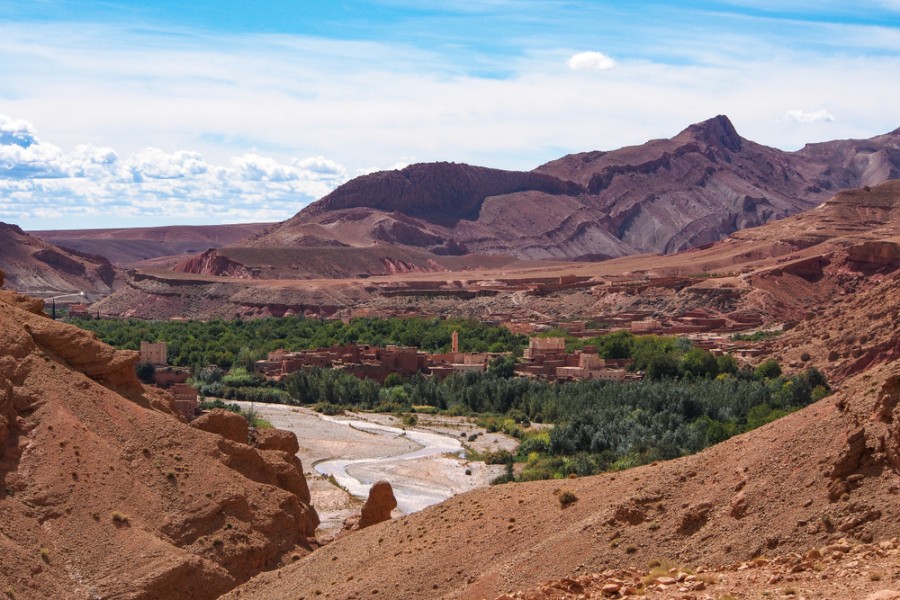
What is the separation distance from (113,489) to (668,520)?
351 inches

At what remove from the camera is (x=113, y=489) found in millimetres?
21531

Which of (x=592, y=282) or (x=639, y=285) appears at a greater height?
(x=639, y=285)

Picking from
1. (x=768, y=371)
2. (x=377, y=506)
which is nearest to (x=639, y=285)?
(x=768, y=371)

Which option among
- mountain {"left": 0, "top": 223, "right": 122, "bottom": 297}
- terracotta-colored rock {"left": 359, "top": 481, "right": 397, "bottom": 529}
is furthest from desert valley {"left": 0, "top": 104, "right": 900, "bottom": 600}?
mountain {"left": 0, "top": 223, "right": 122, "bottom": 297}

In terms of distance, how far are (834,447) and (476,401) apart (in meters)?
46.6

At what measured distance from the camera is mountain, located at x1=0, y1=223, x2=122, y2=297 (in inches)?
5979

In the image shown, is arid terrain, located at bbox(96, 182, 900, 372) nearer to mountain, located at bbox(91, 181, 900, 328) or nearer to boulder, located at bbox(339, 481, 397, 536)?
mountain, located at bbox(91, 181, 900, 328)

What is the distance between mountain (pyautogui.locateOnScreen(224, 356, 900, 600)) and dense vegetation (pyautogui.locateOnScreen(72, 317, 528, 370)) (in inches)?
2310

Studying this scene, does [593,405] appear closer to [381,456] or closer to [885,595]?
[381,456]

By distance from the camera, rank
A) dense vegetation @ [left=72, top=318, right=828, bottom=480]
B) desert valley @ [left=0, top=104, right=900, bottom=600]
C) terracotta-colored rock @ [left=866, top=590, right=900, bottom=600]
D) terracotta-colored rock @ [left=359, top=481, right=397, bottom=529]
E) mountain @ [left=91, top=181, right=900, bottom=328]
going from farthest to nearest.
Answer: mountain @ [left=91, top=181, right=900, bottom=328] → dense vegetation @ [left=72, top=318, right=828, bottom=480] → terracotta-colored rock @ [left=359, top=481, right=397, bottom=529] → desert valley @ [left=0, top=104, right=900, bottom=600] → terracotta-colored rock @ [left=866, top=590, right=900, bottom=600]

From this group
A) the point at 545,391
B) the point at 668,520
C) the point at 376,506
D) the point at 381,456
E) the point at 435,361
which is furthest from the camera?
the point at 435,361

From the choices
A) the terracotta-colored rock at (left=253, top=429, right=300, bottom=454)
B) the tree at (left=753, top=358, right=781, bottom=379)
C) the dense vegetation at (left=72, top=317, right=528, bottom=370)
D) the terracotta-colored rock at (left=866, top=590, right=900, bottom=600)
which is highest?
the terracotta-colored rock at (left=866, top=590, right=900, bottom=600)

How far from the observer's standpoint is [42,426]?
72.9 feet

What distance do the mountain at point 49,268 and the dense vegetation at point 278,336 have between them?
4796 centimetres
